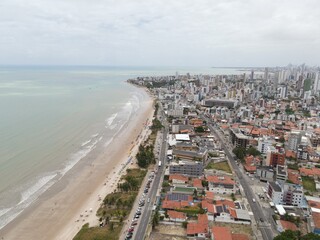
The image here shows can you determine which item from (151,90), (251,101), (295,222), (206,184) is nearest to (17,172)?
(206,184)

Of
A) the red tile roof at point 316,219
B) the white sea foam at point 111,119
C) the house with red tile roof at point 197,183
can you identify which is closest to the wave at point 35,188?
the house with red tile roof at point 197,183

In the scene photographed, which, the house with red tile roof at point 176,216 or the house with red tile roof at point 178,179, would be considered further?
the house with red tile roof at point 178,179

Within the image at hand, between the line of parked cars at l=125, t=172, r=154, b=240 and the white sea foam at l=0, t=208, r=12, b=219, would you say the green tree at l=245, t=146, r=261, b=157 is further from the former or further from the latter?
the white sea foam at l=0, t=208, r=12, b=219

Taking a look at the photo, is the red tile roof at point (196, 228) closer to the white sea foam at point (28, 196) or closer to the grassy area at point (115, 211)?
the grassy area at point (115, 211)

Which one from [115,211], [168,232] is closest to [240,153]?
[168,232]

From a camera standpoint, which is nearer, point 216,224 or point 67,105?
point 216,224

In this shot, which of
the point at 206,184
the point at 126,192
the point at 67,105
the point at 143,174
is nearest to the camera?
the point at 126,192

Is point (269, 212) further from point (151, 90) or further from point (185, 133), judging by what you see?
point (151, 90)
